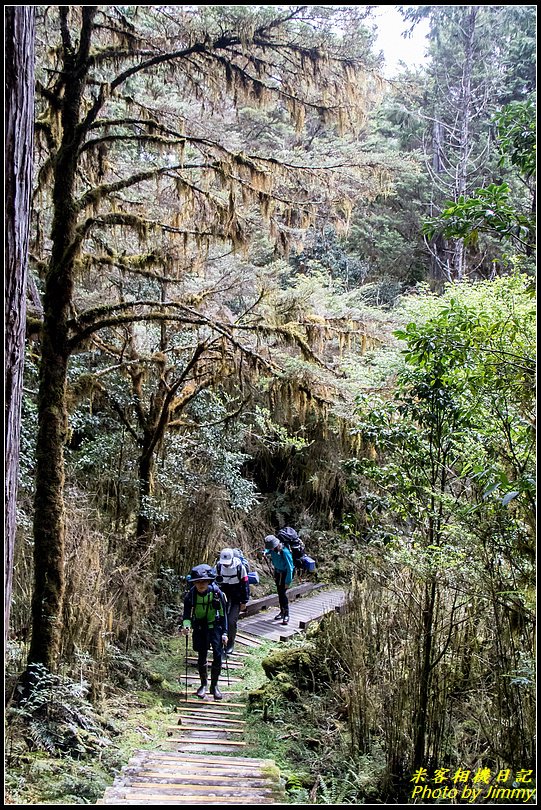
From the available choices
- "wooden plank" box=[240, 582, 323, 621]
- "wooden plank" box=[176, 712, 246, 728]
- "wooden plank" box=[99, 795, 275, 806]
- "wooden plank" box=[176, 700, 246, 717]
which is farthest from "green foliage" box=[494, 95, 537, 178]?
"wooden plank" box=[240, 582, 323, 621]

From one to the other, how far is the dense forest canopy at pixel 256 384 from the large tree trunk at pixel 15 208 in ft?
0.07

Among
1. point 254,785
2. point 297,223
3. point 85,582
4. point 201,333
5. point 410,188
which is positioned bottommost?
point 254,785

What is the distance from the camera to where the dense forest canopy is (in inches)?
142

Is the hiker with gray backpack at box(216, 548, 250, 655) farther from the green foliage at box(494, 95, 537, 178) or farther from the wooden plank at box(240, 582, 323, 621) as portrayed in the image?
the green foliage at box(494, 95, 537, 178)

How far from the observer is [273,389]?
680cm

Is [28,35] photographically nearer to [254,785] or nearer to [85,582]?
[254,785]

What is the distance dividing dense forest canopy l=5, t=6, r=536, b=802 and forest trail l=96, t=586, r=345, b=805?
3.14 feet

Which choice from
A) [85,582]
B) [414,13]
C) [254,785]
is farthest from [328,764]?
[414,13]

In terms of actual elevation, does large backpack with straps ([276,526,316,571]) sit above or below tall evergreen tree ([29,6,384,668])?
below

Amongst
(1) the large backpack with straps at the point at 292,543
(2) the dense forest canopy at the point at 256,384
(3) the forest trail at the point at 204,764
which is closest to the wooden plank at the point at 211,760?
(3) the forest trail at the point at 204,764

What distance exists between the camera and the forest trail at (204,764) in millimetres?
3617

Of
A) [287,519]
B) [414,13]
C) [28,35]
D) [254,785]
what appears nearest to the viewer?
[28,35]

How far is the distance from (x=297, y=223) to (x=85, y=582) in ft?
14.8

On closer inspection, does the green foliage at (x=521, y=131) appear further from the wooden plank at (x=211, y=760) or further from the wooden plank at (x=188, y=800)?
the wooden plank at (x=211, y=760)
